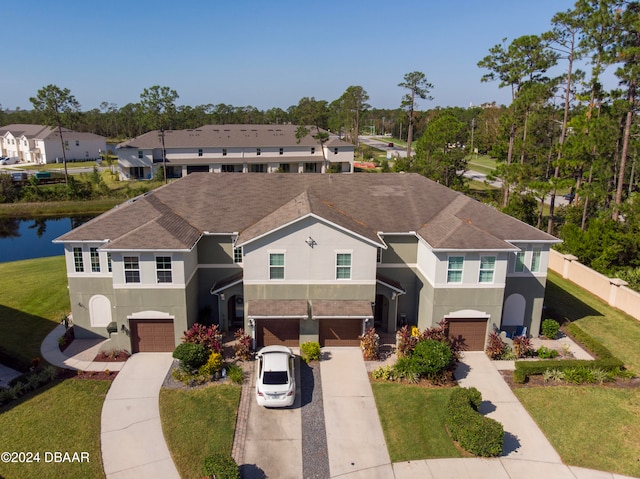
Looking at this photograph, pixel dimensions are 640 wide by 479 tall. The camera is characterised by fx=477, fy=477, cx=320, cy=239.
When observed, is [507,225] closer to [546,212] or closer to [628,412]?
[628,412]

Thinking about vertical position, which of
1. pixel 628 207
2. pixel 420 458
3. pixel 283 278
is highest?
pixel 628 207

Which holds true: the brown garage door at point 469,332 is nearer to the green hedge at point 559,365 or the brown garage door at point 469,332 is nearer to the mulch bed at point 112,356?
the green hedge at point 559,365

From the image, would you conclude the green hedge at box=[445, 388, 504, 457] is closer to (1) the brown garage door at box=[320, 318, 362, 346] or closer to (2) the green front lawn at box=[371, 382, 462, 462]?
(2) the green front lawn at box=[371, 382, 462, 462]

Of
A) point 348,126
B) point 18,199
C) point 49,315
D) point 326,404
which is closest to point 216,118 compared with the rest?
point 348,126

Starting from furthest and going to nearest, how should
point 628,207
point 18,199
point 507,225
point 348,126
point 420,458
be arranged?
point 348,126
point 18,199
point 628,207
point 507,225
point 420,458

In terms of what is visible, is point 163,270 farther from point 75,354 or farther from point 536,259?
point 536,259

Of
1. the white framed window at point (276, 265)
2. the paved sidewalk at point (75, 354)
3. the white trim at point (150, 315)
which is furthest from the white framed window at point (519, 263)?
the paved sidewalk at point (75, 354)

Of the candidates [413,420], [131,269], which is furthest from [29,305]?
[413,420]
